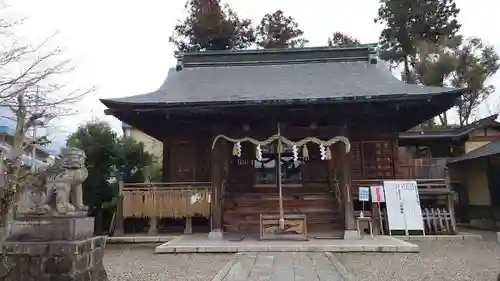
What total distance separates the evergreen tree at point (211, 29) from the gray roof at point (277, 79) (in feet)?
40.9

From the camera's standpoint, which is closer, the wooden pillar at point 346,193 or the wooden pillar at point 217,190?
the wooden pillar at point 346,193

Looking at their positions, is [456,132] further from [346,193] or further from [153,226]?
[153,226]

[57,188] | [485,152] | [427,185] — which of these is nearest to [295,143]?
[427,185]

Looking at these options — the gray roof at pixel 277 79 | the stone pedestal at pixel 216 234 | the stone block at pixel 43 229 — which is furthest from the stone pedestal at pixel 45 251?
the gray roof at pixel 277 79

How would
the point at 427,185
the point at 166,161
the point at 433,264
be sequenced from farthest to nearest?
the point at 166,161 < the point at 427,185 < the point at 433,264

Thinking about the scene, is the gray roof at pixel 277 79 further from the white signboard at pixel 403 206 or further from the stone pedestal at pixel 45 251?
the stone pedestal at pixel 45 251

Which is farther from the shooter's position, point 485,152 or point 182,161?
point 485,152

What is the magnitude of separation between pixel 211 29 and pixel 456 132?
56.4 ft

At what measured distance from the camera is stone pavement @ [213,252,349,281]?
5.43 meters

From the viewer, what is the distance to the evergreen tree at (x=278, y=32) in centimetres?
2912

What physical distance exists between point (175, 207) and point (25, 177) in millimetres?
5953

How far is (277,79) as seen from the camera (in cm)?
1303

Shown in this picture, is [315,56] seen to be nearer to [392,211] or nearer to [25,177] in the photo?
[392,211]

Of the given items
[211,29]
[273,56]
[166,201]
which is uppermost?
[211,29]
